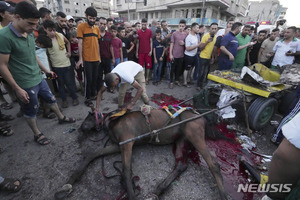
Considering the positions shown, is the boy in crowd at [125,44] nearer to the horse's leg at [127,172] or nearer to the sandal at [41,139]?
the sandal at [41,139]

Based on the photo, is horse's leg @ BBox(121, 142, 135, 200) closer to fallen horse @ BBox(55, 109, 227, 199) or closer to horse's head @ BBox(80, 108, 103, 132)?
fallen horse @ BBox(55, 109, 227, 199)

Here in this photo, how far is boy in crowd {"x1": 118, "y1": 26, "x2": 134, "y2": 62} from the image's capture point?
5559 mm

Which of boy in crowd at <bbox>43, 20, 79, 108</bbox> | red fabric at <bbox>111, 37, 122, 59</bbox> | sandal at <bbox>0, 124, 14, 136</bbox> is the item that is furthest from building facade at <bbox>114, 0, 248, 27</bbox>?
sandal at <bbox>0, 124, 14, 136</bbox>

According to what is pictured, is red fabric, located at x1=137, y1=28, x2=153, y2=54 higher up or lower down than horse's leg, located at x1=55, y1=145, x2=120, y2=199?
higher up

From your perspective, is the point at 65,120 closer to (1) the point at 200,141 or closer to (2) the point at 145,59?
(1) the point at 200,141

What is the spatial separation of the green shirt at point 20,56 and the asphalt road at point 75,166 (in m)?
1.25

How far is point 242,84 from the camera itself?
10.9 feet

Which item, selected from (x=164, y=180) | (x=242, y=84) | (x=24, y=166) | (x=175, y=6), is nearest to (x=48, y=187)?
(x=24, y=166)

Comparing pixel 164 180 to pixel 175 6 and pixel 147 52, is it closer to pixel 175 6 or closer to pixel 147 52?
pixel 147 52

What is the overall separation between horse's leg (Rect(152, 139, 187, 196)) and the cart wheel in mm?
1948

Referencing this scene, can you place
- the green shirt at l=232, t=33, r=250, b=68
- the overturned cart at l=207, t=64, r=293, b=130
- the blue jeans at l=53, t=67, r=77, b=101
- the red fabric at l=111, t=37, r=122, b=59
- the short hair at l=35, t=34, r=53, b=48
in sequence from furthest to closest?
the red fabric at l=111, t=37, r=122, b=59
the green shirt at l=232, t=33, r=250, b=68
the blue jeans at l=53, t=67, r=77, b=101
the short hair at l=35, t=34, r=53, b=48
the overturned cart at l=207, t=64, r=293, b=130

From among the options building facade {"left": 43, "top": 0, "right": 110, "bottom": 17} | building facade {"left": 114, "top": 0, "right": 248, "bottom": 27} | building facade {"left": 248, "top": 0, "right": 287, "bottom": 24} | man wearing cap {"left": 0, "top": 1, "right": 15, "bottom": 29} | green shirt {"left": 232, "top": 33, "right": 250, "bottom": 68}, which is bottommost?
green shirt {"left": 232, "top": 33, "right": 250, "bottom": 68}

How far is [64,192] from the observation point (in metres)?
1.87

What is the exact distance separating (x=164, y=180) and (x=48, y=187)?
1.68 m
